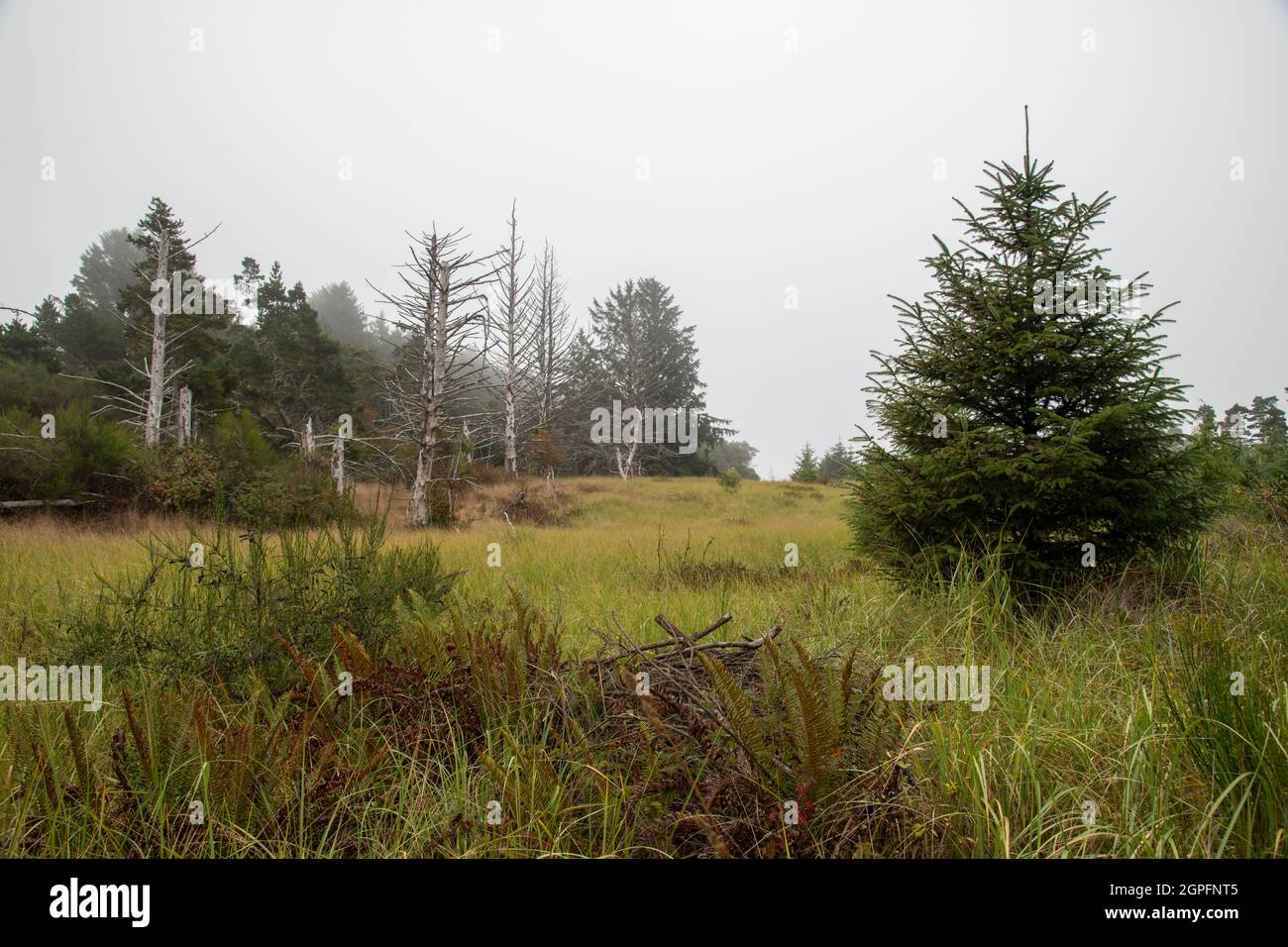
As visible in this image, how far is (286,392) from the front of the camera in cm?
3009

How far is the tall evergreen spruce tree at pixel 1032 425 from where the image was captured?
4.07 metres

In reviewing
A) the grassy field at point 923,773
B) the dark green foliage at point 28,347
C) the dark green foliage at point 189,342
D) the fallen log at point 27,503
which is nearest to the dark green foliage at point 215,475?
the fallen log at point 27,503

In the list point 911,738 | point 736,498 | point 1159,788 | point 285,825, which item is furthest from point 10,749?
point 736,498

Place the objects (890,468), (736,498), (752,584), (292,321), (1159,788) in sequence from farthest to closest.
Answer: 1. (292,321)
2. (736,498)
3. (752,584)
4. (890,468)
5. (1159,788)

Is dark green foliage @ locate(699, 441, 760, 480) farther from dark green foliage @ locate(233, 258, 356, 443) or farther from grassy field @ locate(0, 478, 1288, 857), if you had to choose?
grassy field @ locate(0, 478, 1288, 857)
